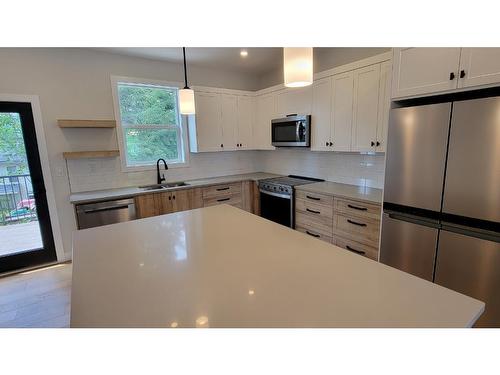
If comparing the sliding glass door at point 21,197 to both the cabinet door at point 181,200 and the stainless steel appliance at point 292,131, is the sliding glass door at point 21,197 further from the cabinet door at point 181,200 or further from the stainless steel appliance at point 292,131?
the stainless steel appliance at point 292,131

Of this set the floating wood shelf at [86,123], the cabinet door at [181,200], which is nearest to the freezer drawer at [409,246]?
the cabinet door at [181,200]

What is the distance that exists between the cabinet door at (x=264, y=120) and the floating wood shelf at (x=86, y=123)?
2097mm

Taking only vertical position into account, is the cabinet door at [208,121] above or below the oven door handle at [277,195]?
above

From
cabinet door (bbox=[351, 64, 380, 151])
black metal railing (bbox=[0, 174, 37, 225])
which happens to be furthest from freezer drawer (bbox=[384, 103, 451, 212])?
black metal railing (bbox=[0, 174, 37, 225])

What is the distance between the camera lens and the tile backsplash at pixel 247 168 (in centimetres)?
319

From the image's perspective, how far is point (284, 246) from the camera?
4.48 feet

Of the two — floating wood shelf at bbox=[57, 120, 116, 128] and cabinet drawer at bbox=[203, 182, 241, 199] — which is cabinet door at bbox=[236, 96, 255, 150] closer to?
cabinet drawer at bbox=[203, 182, 241, 199]

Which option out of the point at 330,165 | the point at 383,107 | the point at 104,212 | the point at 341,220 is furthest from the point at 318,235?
the point at 104,212

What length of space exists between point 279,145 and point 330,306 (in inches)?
119

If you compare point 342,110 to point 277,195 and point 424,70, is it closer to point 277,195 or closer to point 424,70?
point 424,70

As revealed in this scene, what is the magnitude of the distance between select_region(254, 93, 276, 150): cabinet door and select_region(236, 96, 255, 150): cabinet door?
0.36 feet

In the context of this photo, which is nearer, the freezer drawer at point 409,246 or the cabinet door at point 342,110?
the freezer drawer at point 409,246
